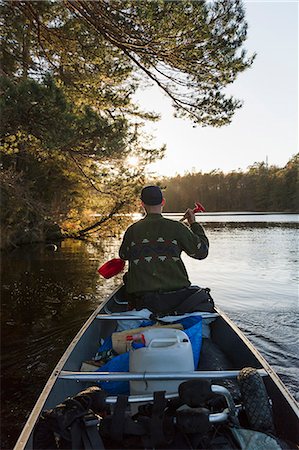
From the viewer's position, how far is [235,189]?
7869 cm

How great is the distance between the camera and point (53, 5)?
251 inches

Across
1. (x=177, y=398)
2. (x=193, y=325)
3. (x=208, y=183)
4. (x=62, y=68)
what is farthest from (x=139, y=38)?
(x=208, y=183)

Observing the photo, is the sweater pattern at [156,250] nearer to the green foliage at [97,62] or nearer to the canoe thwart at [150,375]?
A: the canoe thwart at [150,375]

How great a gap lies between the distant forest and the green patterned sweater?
7007 cm

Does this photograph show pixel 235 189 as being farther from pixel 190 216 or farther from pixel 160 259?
pixel 160 259

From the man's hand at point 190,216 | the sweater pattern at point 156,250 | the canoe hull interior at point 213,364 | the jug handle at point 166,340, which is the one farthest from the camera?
the man's hand at point 190,216

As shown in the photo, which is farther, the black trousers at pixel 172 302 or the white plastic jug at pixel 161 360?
the black trousers at pixel 172 302

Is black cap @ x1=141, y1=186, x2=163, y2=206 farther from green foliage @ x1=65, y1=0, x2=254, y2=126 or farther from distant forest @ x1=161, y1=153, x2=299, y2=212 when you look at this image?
distant forest @ x1=161, y1=153, x2=299, y2=212

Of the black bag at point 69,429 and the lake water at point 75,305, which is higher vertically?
the black bag at point 69,429

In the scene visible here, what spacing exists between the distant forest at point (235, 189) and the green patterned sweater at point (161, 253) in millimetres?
70069

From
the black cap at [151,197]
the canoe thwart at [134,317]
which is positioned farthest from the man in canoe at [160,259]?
the canoe thwart at [134,317]

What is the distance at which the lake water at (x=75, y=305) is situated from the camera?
5117 millimetres

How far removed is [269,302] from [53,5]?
6.87 m

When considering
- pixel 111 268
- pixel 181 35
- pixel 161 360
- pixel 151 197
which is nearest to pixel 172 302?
pixel 151 197
